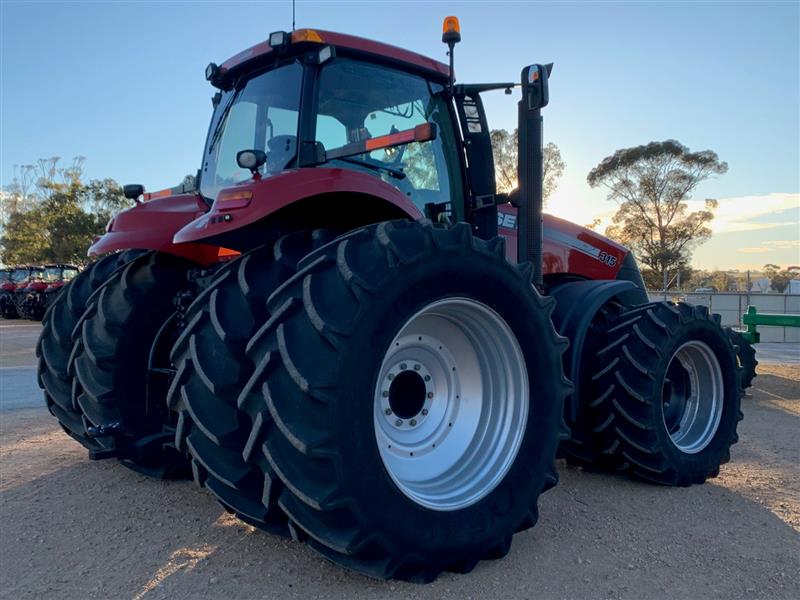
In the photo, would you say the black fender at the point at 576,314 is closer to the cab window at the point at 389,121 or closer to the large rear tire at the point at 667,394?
the large rear tire at the point at 667,394

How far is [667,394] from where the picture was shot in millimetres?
4582

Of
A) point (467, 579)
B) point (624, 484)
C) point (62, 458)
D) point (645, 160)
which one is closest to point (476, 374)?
point (467, 579)

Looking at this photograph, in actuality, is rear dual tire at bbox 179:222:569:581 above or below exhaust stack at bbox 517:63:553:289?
below

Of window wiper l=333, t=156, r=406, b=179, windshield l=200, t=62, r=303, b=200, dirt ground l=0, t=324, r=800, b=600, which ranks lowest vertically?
dirt ground l=0, t=324, r=800, b=600

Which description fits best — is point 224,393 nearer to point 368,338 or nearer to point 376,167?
point 368,338

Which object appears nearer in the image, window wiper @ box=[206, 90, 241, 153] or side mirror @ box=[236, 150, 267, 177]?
side mirror @ box=[236, 150, 267, 177]

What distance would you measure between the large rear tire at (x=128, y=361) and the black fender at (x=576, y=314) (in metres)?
2.36

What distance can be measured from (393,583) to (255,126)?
2589 mm

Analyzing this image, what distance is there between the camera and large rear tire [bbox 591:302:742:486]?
4.05 m

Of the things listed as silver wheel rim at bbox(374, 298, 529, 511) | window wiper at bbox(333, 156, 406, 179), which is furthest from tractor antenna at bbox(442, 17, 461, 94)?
silver wheel rim at bbox(374, 298, 529, 511)

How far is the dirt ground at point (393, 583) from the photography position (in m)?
2.67

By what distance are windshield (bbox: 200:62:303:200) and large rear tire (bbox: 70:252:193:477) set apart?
A: 0.62 m

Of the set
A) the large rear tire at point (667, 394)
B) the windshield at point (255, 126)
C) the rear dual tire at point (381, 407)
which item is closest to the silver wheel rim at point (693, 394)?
the large rear tire at point (667, 394)

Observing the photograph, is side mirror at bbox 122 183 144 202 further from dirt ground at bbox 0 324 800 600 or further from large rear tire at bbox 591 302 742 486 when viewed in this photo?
large rear tire at bbox 591 302 742 486
